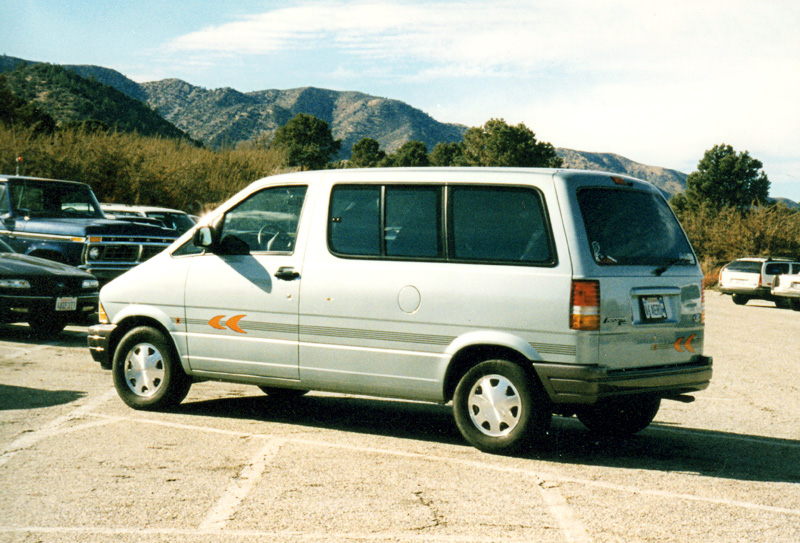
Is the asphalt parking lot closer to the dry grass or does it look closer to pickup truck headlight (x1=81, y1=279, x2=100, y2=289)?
pickup truck headlight (x1=81, y1=279, x2=100, y2=289)

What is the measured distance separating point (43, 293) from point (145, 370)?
494 centimetres

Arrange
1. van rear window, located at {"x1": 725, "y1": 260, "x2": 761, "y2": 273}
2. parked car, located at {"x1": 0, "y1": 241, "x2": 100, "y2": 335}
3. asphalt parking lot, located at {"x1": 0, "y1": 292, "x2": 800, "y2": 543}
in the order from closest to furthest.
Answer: asphalt parking lot, located at {"x1": 0, "y1": 292, "x2": 800, "y2": 543}, parked car, located at {"x1": 0, "y1": 241, "x2": 100, "y2": 335}, van rear window, located at {"x1": 725, "y1": 260, "x2": 761, "y2": 273}

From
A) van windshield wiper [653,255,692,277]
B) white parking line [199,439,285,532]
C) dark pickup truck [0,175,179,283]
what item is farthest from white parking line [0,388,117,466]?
dark pickup truck [0,175,179,283]

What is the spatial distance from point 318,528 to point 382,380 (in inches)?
84.2

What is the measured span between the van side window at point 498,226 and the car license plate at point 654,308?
2.59 ft

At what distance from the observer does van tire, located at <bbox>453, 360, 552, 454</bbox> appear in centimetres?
592

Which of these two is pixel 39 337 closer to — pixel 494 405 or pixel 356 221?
pixel 356 221

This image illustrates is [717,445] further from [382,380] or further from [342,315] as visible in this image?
[342,315]

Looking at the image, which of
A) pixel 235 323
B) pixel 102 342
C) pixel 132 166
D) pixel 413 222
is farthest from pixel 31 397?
pixel 132 166

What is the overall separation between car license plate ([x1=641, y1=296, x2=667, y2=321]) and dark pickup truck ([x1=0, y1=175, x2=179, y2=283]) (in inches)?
399

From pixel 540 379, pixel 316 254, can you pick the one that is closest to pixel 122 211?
pixel 316 254

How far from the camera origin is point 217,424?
7.05m

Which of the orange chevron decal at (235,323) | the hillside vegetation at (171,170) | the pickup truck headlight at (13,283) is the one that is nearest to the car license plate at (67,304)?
the pickup truck headlight at (13,283)

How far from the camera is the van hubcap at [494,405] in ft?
19.7
